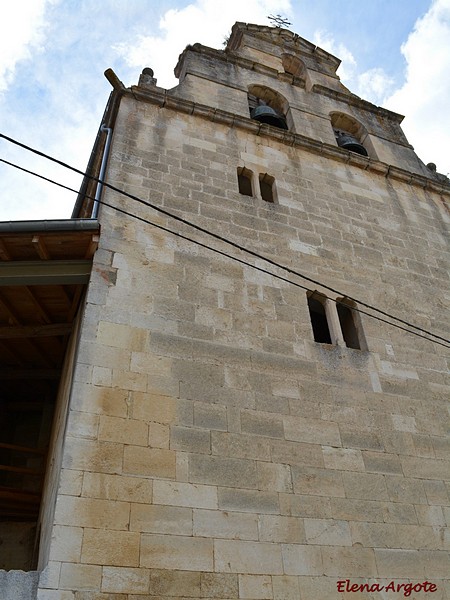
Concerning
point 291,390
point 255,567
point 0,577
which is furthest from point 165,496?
point 291,390

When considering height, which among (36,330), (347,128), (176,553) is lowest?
(176,553)

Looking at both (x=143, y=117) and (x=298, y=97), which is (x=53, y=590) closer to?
(x=143, y=117)

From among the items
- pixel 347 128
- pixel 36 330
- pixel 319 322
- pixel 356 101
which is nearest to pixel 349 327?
Answer: pixel 319 322

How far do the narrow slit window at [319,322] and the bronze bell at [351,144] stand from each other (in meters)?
4.36

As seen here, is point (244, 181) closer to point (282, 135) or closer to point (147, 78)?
point (282, 135)

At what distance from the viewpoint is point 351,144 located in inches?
373

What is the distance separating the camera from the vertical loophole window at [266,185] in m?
7.37

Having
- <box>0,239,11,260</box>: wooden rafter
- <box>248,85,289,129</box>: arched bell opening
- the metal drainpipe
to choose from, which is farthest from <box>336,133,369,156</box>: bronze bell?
<box>0,239,11,260</box>: wooden rafter

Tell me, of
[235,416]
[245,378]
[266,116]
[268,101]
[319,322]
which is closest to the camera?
[235,416]

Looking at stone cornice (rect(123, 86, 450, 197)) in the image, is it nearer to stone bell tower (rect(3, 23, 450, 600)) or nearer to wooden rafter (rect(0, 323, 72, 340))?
stone bell tower (rect(3, 23, 450, 600))

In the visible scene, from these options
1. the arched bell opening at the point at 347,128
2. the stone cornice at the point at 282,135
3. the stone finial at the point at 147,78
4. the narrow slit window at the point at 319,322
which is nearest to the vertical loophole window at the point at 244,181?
the stone cornice at the point at 282,135

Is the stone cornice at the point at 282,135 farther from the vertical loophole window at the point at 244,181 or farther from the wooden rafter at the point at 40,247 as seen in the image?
the wooden rafter at the point at 40,247

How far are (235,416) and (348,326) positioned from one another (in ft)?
7.62

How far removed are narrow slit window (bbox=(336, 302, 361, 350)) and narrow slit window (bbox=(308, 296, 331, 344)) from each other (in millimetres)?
209
